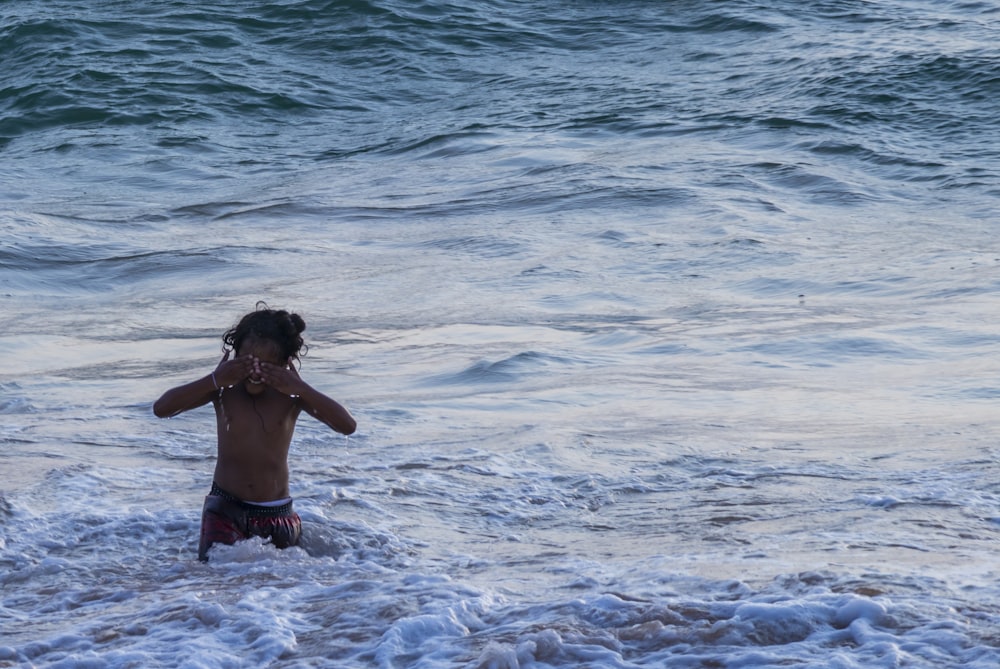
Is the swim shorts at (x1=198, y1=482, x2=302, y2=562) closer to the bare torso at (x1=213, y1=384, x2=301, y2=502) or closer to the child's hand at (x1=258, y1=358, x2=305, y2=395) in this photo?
the bare torso at (x1=213, y1=384, x2=301, y2=502)

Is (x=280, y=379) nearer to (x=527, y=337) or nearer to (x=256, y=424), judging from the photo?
(x=256, y=424)

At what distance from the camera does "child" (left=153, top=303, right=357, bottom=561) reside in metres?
4.61

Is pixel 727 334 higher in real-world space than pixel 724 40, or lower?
lower

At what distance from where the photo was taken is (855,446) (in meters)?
6.00

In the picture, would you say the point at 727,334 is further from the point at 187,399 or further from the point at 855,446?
the point at 187,399

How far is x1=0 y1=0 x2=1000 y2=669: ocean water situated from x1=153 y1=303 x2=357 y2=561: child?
0.12 metres

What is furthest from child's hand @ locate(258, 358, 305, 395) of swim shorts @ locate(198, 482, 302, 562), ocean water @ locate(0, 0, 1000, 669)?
ocean water @ locate(0, 0, 1000, 669)

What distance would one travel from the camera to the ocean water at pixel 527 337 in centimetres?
402

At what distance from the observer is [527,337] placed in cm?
835

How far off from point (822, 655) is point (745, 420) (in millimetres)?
3012

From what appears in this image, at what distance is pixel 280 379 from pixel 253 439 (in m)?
0.31

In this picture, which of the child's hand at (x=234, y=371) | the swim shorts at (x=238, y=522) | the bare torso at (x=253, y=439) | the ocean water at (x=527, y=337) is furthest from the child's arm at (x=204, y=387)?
the ocean water at (x=527, y=337)

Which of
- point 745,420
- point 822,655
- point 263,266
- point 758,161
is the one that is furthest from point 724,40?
point 822,655

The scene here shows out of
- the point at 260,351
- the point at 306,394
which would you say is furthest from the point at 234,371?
the point at 306,394
